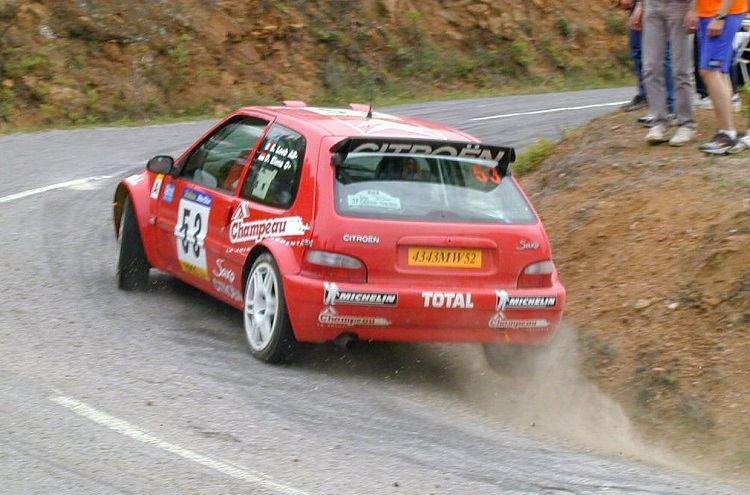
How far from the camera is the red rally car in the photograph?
745 centimetres

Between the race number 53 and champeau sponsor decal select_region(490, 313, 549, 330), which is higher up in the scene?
the race number 53

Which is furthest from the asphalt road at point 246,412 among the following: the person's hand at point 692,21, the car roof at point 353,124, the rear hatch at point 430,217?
the person's hand at point 692,21

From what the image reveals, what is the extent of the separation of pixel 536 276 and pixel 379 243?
1058mm

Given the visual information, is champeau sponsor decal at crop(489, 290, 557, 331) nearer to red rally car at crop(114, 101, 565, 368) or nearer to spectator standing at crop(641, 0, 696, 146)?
red rally car at crop(114, 101, 565, 368)

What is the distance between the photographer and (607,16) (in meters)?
29.0

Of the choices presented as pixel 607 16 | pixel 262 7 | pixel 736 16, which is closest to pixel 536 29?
pixel 607 16

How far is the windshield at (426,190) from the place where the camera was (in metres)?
7.64

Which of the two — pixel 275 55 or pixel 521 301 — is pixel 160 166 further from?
pixel 275 55

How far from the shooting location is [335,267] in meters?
7.43

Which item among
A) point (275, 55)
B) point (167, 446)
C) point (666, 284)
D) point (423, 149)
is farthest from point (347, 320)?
point (275, 55)

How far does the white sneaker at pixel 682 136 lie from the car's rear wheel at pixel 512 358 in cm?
339

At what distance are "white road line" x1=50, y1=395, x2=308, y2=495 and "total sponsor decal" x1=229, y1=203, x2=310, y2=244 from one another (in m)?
1.68

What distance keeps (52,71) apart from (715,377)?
15.8 metres

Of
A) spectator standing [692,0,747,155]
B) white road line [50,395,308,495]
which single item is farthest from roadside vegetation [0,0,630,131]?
white road line [50,395,308,495]
